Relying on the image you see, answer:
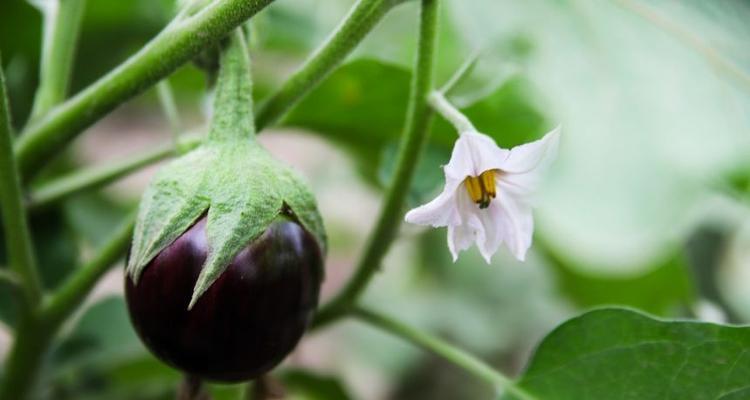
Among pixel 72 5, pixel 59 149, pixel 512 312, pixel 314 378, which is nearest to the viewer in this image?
pixel 59 149

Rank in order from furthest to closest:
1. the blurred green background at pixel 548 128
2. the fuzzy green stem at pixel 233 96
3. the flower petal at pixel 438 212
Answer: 1. the blurred green background at pixel 548 128
2. the fuzzy green stem at pixel 233 96
3. the flower petal at pixel 438 212

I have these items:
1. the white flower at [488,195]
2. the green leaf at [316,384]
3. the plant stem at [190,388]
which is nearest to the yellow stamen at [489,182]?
the white flower at [488,195]

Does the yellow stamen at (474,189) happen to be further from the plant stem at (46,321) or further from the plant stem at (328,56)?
the plant stem at (46,321)

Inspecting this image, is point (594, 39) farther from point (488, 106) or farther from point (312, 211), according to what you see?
point (312, 211)

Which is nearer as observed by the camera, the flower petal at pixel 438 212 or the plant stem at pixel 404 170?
the flower petal at pixel 438 212

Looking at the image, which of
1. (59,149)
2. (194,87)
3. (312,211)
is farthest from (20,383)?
(194,87)

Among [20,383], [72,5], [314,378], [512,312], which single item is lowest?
[512,312]

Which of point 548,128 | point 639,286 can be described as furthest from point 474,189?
point 639,286

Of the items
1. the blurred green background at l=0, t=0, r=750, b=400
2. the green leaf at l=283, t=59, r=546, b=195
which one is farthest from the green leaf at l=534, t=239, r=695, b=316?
the green leaf at l=283, t=59, r=546, b=195
